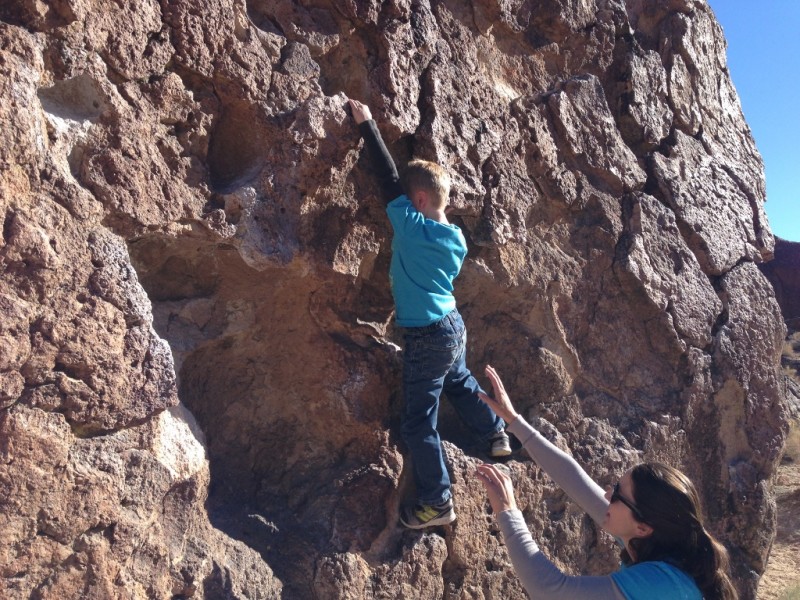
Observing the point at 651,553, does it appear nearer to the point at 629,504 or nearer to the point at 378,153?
Answer: the point at 629,504

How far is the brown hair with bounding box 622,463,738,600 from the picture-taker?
1833 mm

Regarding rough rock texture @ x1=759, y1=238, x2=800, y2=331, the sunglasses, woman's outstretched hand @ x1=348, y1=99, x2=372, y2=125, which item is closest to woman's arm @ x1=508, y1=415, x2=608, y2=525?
the sunglasses

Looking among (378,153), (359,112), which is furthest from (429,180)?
(359,112)

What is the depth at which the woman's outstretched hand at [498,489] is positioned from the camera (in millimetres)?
2107

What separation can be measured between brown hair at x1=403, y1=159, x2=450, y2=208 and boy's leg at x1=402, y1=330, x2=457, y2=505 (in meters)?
0.50

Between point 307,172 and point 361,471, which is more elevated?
point 307,172

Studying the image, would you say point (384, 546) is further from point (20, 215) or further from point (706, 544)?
point (20, 215)

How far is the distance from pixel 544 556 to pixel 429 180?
1406mm

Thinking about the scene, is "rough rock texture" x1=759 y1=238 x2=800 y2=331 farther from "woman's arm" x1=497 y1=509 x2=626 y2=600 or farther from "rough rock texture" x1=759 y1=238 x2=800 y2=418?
"woman's arm" x1=497 y1=509 x2=626 y2=600

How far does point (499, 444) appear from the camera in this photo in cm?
317

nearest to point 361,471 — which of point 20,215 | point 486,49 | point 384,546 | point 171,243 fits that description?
Result: point 384,546

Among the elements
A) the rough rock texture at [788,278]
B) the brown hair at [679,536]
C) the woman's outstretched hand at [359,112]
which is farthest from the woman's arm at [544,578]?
the rough rock texture at [788,278]

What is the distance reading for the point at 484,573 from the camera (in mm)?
3152

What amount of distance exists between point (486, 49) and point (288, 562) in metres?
2.39
